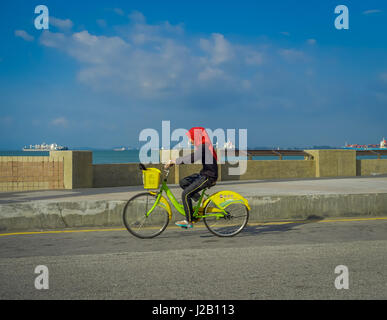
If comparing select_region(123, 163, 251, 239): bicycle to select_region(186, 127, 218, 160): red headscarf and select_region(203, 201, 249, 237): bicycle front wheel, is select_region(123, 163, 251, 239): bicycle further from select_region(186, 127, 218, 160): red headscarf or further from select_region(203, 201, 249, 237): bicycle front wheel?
select_region(186, 127, 218, 160): red headscarf

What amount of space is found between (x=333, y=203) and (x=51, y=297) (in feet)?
25.5

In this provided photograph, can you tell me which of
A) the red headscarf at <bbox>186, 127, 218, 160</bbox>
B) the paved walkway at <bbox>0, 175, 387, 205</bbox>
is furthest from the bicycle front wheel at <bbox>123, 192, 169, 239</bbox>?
the paved walkway at <bbox>0, 175, 387, 205</bbox>

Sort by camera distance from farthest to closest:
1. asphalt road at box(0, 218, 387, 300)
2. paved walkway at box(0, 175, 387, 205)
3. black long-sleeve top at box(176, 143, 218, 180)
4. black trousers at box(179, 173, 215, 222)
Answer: paved walkway at box(0, 175, 387, 205), black trousers at box(179, 173, 215, 222), black long-sleeve top at box(176, 143, 218, 180), asphalt road at box(0, 218, 387, 300)

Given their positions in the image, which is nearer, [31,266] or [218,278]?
[218,278]

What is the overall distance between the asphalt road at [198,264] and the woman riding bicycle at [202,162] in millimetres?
708

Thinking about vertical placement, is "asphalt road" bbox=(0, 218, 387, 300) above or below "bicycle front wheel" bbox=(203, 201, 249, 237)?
below

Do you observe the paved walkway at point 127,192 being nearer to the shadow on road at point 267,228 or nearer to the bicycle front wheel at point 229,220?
the shadow on road at point 267,228

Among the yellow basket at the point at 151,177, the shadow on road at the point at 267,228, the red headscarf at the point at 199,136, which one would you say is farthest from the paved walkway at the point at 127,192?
the yellow basket at the point at 151,177

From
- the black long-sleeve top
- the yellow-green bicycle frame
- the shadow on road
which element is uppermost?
the black long-sleeve top

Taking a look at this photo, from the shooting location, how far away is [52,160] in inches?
615

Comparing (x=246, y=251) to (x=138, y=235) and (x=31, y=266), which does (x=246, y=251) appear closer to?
(x=138, y=235)

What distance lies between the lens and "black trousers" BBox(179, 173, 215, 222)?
7.50 m
